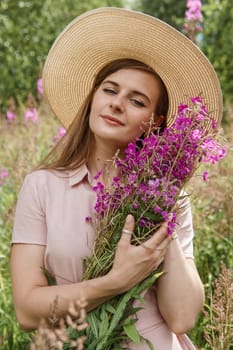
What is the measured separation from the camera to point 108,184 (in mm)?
2398

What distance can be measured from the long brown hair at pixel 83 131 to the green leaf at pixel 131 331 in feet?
1.94

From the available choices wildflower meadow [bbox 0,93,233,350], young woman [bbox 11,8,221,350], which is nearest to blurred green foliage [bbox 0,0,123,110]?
wildflower meadow [bbox 0,93,233,350]

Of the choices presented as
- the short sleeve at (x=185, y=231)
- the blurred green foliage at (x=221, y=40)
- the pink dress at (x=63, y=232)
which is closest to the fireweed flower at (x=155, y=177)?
the pink dress at (x=63, y=232)

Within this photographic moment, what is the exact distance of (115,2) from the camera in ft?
37.4

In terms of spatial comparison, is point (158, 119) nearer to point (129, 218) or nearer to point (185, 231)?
point (185, 231)

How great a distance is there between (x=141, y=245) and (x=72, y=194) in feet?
1.20

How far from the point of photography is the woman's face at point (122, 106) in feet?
7.59

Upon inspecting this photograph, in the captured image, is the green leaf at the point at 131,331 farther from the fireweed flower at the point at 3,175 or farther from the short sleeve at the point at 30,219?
the fireweed flower at the point at 3,175

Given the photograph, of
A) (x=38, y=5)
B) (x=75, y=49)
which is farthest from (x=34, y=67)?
(x=75, y=49)

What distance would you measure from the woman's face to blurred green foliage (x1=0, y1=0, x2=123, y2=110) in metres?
7.15

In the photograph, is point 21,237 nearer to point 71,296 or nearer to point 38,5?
point 71,296

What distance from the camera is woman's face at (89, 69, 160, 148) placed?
2.31m

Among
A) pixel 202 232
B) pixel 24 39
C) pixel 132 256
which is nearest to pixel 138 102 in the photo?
pixel 132 256

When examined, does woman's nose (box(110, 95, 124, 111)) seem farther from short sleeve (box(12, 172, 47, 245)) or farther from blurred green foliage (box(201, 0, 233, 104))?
blurred green foliage (box(201, 0, 233, 104))
